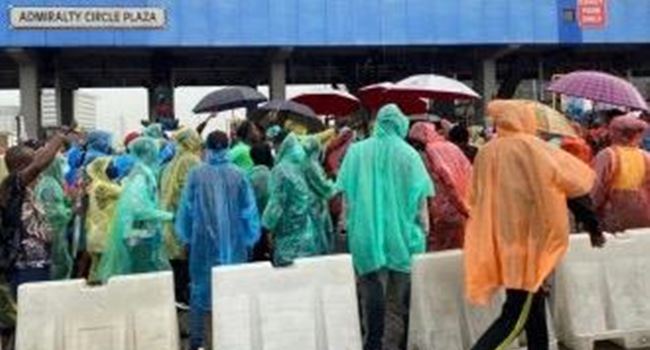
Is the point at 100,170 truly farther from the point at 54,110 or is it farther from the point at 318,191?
the point at 54,110

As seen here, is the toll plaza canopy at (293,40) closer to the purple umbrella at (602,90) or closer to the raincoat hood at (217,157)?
the purple umbrella at (602,90)

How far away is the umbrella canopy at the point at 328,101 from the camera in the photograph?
43.3 ft

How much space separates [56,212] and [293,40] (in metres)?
25.6

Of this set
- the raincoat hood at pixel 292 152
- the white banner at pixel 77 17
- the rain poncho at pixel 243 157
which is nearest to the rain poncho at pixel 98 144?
the rain poncho at pixel 243 157

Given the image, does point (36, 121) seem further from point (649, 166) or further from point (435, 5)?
point (649, 166)

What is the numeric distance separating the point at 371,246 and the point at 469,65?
113ft

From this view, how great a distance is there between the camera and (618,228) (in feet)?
25.1

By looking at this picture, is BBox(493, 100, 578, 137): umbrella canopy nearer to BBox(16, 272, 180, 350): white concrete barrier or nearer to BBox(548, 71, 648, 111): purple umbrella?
BBox(548, 71, 648, 111): purple umbrella

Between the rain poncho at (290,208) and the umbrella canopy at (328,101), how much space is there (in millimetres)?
5668

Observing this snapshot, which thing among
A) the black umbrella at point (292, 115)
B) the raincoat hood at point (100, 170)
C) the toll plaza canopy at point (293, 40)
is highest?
the toll plaza canopy at point (293, 40)

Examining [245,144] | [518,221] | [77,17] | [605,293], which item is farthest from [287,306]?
[77,17]

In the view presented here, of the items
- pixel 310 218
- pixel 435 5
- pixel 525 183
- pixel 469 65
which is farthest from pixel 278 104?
pixel 469 65

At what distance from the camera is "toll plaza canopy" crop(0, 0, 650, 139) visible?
3173 centimetres

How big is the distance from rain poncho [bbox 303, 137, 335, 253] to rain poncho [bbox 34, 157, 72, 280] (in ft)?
6.98
